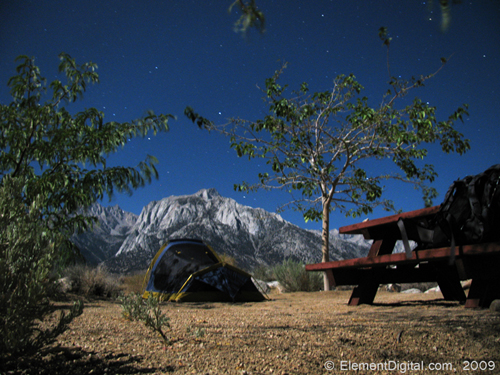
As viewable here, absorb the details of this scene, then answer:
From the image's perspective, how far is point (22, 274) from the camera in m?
1.57

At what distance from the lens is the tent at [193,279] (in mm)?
7145

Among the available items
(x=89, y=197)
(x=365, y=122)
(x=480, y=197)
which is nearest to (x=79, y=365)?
(x=480, y=197)

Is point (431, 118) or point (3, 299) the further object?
point (431, 118)

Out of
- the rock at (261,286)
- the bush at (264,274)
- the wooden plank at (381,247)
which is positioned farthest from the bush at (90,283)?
the bush at (264,274)

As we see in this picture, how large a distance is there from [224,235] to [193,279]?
68.8 meters

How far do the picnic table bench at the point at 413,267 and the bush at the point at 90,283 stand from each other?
6.13 meters

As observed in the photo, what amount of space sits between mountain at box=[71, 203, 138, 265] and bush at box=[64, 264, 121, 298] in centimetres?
4803

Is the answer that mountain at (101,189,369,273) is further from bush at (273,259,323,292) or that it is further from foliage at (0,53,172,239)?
foliage at (0,53,172,239)

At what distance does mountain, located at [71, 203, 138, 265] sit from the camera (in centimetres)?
7288

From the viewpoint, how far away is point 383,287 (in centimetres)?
1079

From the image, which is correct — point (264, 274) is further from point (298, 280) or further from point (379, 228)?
point (379, 228)

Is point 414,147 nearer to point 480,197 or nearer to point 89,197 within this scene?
point 480,197

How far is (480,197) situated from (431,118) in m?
7.14

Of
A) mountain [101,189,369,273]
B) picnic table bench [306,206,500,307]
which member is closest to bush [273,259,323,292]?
picnic table bench [306,206,500,307]
